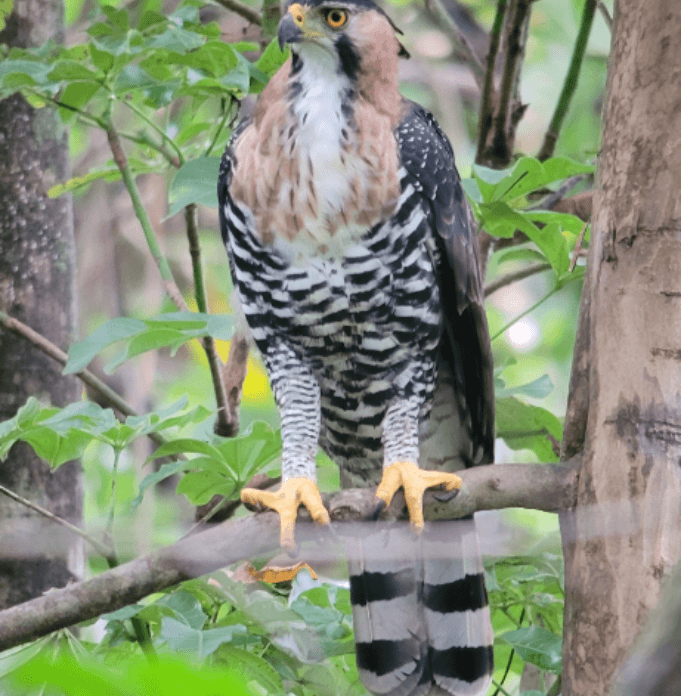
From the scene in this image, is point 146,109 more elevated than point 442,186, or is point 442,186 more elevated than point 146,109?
point 146,109

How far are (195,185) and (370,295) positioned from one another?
0.46 m

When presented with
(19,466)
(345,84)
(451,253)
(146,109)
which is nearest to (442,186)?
(451,253)

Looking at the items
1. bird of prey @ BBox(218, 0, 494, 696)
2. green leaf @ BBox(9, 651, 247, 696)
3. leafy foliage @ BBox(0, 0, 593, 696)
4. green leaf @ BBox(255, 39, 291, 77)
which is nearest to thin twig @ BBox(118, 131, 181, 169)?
leafy foliage @ BBox(0, 0, 593, 696)

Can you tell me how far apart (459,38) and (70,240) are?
1.35 metres

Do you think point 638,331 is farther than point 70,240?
No

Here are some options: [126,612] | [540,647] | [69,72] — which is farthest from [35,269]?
[540,647]

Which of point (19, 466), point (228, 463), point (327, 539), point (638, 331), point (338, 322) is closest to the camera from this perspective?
point (638, 331)

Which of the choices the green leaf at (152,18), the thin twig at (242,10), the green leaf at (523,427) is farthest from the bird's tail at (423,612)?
the thin twig at (242,10)

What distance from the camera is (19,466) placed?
2.38 meters

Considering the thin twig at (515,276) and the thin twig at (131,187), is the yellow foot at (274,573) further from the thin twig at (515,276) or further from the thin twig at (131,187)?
the thin twig at (515,276)

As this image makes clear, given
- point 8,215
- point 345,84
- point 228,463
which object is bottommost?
point 228,463

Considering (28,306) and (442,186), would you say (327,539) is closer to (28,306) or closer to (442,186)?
(442,186)

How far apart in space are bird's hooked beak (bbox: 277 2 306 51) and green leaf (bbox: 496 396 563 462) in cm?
98

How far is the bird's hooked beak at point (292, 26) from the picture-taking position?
1.90 meters
